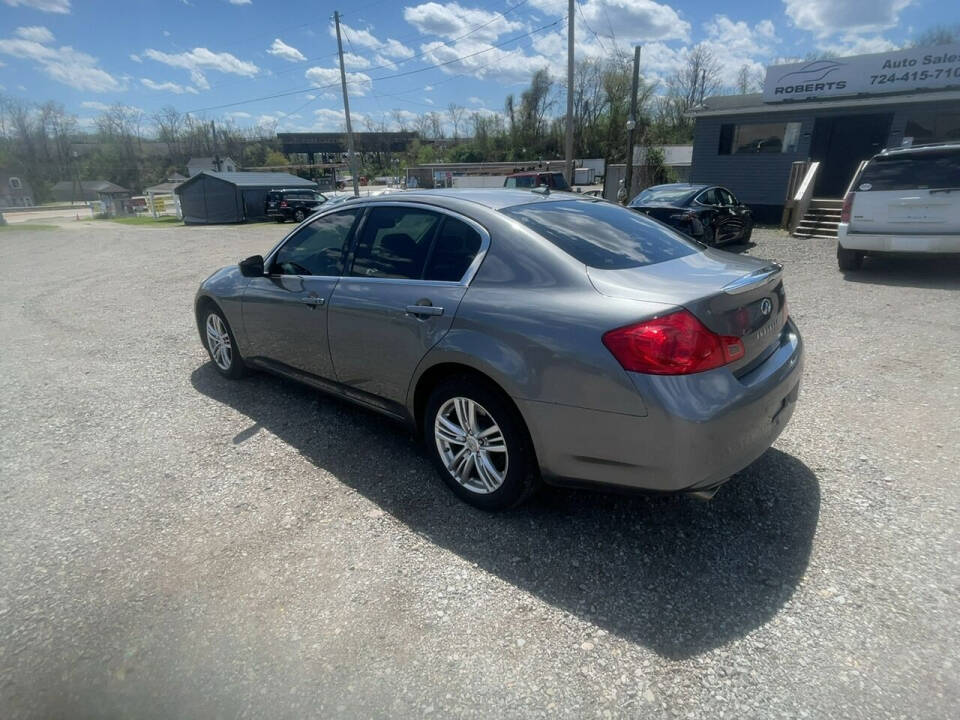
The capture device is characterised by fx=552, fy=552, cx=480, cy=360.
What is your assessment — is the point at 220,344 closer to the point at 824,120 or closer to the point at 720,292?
the point at 720,292

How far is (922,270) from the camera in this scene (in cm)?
855

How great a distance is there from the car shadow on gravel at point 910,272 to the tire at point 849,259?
0.36ft

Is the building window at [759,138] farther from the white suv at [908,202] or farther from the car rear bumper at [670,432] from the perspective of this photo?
the car rear bumper at [670,432]

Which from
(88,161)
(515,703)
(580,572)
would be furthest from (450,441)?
(88,161)

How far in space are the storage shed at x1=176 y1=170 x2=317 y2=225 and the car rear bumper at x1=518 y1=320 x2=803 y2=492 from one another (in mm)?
29625

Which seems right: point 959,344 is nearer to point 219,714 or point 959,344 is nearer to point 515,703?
point 515,703

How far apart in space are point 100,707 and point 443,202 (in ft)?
8.67

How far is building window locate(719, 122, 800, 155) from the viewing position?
55.2 feet

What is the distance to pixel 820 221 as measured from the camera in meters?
13.3

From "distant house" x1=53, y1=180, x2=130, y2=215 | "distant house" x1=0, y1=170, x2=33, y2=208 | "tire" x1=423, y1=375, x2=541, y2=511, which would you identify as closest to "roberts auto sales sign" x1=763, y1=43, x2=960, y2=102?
"tire" x1=423, y1=375, x2=541, y2=511

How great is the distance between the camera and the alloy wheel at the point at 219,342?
15.4 feet

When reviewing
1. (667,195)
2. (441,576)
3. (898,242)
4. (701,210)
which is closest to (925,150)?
(898,242)

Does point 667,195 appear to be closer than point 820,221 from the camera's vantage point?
Yes

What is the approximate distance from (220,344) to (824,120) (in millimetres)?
18614
